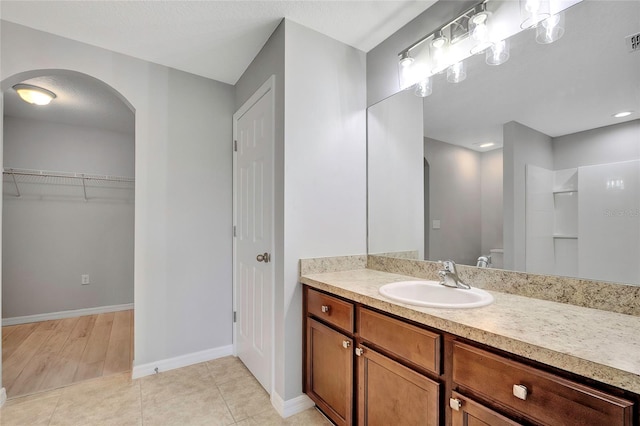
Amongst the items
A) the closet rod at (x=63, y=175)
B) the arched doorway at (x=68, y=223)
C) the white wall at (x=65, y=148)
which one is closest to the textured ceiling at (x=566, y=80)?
the arched doorway at (x=68, y=223)

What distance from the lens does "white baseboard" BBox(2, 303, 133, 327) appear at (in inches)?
129

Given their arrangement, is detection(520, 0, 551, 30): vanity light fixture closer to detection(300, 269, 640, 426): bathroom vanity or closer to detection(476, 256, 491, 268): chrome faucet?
detection(476, 256, 491, 268): chrome faucet

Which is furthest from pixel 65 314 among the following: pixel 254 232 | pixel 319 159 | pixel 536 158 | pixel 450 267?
pixel 536 158

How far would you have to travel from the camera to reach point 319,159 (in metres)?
1.87

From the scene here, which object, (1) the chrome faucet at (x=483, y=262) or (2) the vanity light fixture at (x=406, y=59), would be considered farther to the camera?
(2) the vanity light fixture at (x=406, y=59)

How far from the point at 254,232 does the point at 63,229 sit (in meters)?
2.98

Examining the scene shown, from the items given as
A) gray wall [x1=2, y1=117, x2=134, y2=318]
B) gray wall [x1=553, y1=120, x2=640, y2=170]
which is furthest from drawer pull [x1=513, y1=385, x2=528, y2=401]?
gray wall [x1=2, y1=117, x2=134, y2=318]

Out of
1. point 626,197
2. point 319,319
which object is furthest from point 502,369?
point 319,319

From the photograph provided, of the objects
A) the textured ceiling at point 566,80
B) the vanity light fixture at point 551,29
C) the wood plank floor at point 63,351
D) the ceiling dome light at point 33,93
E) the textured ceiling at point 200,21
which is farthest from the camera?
the ceiling dome light at point 33,93

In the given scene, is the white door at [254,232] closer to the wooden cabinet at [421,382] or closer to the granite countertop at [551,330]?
the wooden cabinet at [421,382]

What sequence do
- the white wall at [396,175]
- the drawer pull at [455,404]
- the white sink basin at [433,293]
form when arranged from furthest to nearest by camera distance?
the white wall at [396,175]
the white sink basin at [433,293]
the drawer pull at [455,404]

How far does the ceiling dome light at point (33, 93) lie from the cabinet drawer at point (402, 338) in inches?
129

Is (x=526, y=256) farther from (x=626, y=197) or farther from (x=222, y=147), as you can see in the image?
(x=222, y=147)

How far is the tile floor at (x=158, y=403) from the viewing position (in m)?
1.69
